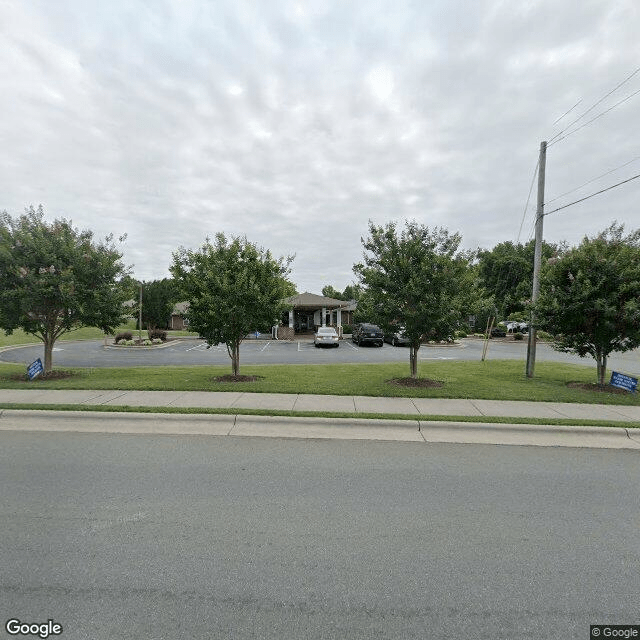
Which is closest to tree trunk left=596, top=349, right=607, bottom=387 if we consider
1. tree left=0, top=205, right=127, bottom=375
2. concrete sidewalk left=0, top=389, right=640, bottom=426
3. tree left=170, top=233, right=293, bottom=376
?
concrete sidewalk left=0, top=389, right=640, bottom=426

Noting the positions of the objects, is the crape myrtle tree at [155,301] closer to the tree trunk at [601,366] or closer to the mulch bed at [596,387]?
the mulch bed at [596,387]

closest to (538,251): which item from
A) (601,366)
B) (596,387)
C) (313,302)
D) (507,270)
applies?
(601,366)

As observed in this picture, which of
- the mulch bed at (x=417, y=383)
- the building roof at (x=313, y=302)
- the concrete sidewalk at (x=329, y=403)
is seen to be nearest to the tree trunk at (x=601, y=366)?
the concrete sidewalk at (x=329, y=403)

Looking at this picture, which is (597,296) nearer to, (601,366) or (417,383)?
(601,366)

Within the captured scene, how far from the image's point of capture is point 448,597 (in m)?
2.58

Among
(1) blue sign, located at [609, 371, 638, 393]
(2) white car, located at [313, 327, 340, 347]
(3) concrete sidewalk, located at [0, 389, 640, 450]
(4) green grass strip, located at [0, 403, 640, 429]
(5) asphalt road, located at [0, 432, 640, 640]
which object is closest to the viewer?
(5) asphalt road, located at [0, 432, 640, 640]

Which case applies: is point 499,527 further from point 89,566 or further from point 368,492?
point 89,566

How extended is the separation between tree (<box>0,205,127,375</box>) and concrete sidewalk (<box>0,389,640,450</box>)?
268 centimetres

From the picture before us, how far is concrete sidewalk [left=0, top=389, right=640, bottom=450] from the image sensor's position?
607 cm

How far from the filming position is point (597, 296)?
9.60 metres

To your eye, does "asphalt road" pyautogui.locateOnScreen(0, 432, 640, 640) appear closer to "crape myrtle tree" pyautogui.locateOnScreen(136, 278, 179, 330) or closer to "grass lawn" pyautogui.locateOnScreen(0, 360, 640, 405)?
"grass lawn" pyautogui.locateOnScreen(0, 360, 640, 405)

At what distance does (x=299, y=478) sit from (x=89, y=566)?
2.16 metres

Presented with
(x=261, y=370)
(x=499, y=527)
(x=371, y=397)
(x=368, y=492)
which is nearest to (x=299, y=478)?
(x=368, y=492)

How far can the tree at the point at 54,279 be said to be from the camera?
31.4ft
